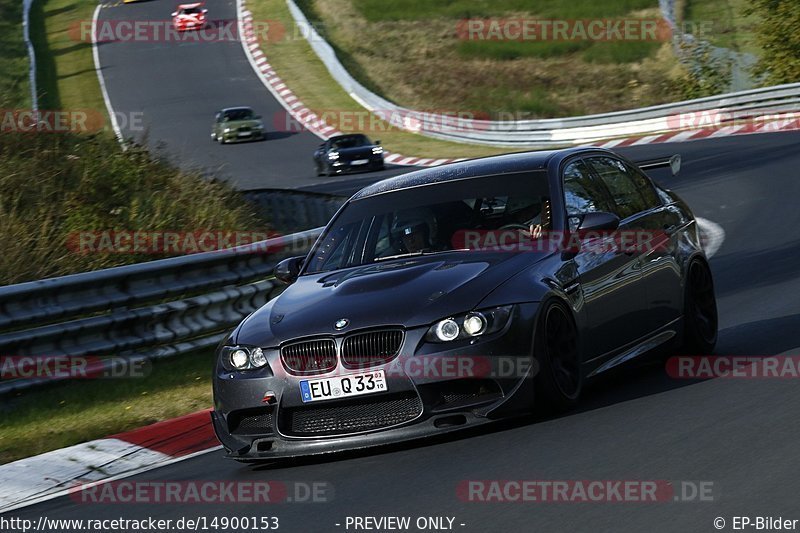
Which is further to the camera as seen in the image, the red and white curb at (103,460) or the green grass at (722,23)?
the green grass at (722,23)

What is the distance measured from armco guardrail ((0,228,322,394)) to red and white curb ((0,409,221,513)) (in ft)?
4.62

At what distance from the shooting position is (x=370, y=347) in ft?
22.3

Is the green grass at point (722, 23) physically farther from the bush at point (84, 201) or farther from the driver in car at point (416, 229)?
the driver in car at point (416, 229)

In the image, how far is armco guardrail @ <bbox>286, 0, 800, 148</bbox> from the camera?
31.0 meters

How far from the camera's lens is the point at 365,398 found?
22.2 ft

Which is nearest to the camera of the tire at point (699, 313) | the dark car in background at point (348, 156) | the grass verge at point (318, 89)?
the tire at point (699, 313)

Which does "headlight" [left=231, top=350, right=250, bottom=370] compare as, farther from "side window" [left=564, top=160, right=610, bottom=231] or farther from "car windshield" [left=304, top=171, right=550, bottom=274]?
"side window" [left=564, top=160, right=610, bottom=231]

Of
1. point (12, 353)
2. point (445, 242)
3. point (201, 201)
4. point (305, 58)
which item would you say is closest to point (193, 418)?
point (12, 353)

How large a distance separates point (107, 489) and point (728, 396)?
339 centimetres

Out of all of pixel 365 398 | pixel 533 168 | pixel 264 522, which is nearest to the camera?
pixel 264 522

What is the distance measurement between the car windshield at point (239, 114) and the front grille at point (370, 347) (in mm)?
36236

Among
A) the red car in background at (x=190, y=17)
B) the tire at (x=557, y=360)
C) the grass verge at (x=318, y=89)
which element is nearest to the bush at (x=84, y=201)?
the tire at (x=557, y=360)

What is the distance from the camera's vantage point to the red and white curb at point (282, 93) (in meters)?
35.9

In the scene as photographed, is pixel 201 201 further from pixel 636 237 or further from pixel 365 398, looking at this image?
pixel 365 398
